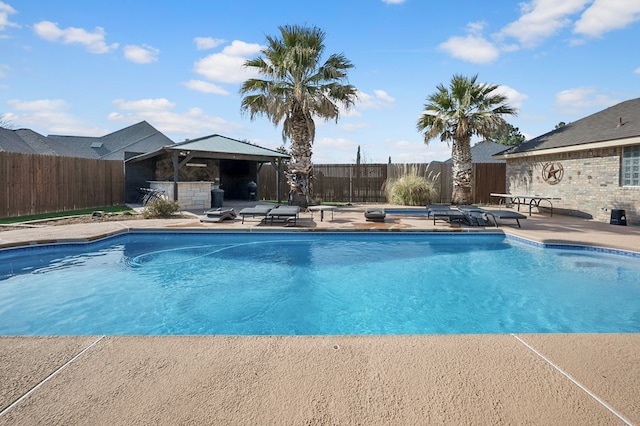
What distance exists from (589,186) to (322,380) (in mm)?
12900

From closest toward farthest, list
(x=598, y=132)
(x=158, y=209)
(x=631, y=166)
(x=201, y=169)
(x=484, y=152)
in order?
(x=631, y=166) < (x=158, y=209) < (x=598, y=132) < (x=201, y=169) < (x=484, y=152)

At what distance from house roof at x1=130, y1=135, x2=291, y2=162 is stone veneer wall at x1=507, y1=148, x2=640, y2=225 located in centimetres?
980

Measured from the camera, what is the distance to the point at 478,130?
15.4m

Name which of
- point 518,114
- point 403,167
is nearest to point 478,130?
point 518,114

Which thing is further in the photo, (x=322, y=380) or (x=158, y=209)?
(x=158, y=209)

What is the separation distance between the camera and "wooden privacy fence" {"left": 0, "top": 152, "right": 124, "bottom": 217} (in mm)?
10977

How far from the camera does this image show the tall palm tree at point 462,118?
15148mm

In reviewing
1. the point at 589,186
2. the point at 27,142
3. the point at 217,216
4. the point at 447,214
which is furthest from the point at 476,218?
the point at 27,142

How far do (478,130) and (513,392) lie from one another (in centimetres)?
1503

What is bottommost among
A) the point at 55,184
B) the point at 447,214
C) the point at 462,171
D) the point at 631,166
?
the point at 447,214

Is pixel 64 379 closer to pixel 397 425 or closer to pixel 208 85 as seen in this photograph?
pixel 397 425

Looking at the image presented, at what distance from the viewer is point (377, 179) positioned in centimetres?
1838

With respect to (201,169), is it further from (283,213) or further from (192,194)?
(283,213)

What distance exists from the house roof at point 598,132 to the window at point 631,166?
0.47m
